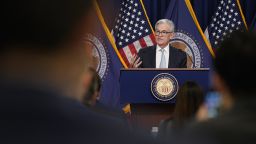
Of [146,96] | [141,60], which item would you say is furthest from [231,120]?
[141,60]

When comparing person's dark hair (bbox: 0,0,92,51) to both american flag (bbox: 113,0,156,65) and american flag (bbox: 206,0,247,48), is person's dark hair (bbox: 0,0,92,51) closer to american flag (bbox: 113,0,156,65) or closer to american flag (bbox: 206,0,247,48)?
american flag (bbox: 113,0,156,65)

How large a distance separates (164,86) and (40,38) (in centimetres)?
439

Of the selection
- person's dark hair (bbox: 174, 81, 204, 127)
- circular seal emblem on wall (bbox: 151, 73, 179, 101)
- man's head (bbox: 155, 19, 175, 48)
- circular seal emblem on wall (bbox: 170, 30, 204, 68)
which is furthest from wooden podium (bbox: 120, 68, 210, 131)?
circular seal emblem on wall (bbox: 170, 30, 204, 68)

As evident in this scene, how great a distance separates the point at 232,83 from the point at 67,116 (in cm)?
93

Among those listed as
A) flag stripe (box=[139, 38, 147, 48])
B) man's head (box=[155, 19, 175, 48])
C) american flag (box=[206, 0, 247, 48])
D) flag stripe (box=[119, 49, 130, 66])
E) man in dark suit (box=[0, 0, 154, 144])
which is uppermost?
american flag (box=[206, 0, 247, 48])

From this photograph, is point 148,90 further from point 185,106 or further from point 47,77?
point 47,77

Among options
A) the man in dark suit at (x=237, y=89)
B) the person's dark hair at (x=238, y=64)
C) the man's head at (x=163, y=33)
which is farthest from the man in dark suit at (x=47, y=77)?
the man's head at (x=163, y=33)

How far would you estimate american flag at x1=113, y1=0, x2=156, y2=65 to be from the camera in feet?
26.8

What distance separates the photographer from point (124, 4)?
27.1 feet

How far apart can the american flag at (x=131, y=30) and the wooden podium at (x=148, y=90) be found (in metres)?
3.05

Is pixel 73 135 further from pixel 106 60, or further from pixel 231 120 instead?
pixel 106 60

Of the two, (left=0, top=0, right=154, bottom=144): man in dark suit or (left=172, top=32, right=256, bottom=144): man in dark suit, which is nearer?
(left=0, top=0, right=154, bottom=144): man in dark suit

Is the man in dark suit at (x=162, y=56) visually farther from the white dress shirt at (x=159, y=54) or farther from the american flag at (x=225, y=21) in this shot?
the american flag at (x=225, y=21)

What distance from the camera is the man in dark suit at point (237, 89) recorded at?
3.55 ft
